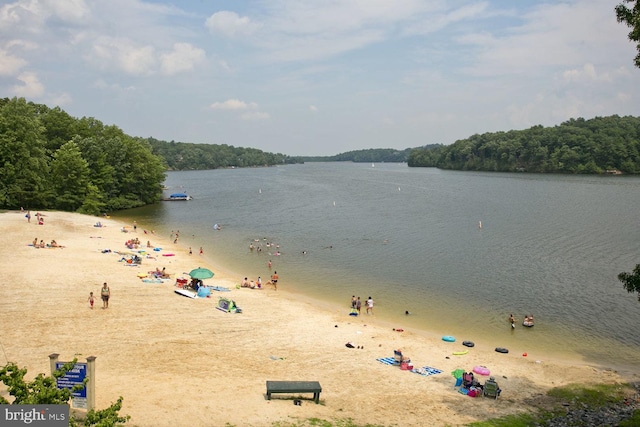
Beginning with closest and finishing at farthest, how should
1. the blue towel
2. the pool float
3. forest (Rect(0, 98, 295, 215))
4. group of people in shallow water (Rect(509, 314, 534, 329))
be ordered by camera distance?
1. the pool float
2. the blue towel
3. group of people in shallow water (Rect(509, 314, 534, 329))
4. forest (Rect(0, 98, 295, 215))

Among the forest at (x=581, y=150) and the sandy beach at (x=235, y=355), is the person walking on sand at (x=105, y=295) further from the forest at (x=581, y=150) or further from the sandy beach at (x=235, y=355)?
the forest at (x=581, y=150)

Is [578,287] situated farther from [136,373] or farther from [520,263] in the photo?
[136,373]

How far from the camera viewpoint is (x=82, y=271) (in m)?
37.0

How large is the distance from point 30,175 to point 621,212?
302 feet

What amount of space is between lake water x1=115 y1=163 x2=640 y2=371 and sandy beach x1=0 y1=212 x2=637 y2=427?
4.02m

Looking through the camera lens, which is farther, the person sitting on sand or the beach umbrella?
the beach umbrella

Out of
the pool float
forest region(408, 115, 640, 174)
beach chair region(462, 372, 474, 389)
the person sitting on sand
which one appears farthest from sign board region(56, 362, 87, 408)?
forest region(408, 115, 640, 174)

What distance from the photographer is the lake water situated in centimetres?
3253

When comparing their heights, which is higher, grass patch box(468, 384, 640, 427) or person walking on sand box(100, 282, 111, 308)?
person walking on sand box(100, 282, 111, 308)

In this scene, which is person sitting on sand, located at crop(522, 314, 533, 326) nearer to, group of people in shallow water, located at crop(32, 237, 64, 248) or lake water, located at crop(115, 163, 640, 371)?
lake water, located at crop(115, 163, 640, 371)

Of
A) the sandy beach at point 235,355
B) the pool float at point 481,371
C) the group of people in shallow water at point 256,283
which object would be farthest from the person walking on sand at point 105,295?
the pool float at point 481,371

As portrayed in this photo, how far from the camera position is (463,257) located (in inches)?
2106

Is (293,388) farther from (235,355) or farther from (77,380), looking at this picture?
(77,380)

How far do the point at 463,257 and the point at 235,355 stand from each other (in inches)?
1437
